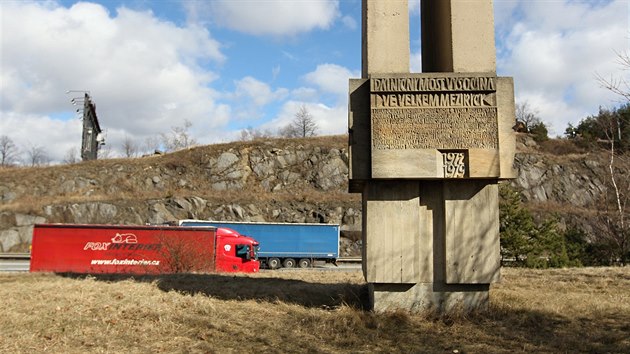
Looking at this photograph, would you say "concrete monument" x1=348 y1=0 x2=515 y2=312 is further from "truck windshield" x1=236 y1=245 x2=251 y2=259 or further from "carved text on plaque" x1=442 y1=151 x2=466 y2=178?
"truck windshield" x1=236 y1=245 x2=251 y2=259

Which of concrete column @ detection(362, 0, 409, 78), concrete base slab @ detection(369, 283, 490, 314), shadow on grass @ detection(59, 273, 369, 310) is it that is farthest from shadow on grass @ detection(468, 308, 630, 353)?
concrete column @ detection(362, 0, 409, 78)

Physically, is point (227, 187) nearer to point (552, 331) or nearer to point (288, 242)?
point (288, 242)

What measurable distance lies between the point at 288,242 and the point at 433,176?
87.6ft

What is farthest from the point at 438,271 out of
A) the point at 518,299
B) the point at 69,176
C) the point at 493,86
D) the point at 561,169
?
the point at 561,169

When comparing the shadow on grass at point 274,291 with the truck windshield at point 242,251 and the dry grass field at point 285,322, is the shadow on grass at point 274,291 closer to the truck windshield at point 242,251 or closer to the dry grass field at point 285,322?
the dry grass field at point 285,322

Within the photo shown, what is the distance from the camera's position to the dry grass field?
6441 mm

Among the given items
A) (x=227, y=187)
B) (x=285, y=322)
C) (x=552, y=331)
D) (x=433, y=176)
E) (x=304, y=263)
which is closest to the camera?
(x=552, y=331)

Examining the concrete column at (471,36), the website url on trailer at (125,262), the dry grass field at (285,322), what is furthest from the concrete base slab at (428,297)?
the website url on trailer at (125,262)

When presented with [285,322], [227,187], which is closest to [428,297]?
[285,322]

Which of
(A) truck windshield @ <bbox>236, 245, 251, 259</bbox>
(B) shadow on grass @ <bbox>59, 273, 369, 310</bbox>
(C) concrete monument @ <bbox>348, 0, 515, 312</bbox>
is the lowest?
(B) shadow on grass @ <bbox>59, 273, 369, 310</bbox>

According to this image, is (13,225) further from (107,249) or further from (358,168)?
(358,168)

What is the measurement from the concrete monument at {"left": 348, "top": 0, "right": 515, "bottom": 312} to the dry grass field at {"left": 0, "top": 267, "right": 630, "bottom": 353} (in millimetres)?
563

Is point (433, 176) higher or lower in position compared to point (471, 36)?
lower

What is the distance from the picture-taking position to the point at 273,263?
3400 centimetres
